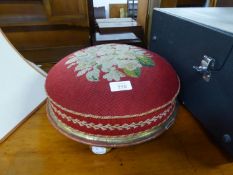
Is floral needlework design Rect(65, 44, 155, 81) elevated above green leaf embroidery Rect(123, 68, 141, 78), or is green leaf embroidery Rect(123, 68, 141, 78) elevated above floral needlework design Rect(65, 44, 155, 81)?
floral needlework design Rect(65, 44, 155, 81)

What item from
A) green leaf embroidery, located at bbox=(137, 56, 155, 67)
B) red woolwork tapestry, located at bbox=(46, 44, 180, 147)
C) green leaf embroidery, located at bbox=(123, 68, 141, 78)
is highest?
green leaf embroidery, located at bbox=(137, 56, 155, 67)

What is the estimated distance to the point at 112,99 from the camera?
0.49 m

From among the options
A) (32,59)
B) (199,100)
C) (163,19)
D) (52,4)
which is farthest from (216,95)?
(32,59)

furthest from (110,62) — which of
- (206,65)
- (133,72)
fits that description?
(206,65)

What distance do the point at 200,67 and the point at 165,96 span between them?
0.15 m

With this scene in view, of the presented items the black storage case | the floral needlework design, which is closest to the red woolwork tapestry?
the floral needlework design

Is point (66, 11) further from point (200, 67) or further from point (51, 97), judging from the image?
point (200, 67)

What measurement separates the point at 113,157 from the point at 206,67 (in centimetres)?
41

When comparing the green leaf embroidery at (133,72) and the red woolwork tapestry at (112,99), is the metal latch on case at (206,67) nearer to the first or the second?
the red woolwork tapestry at (112,99)

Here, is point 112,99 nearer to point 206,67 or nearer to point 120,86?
point 120,86

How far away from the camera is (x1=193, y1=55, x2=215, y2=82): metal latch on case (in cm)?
54

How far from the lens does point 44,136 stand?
0.67 metres

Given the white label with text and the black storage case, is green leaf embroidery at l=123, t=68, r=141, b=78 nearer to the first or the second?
the white label with text

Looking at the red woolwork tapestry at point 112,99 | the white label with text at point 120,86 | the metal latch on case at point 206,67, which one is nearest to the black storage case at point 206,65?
the metal latch on case at point 206,67
